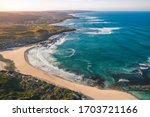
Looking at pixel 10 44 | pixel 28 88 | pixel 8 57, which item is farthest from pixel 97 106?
pixel 10 44

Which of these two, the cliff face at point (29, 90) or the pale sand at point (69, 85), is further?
the pale sand at point (69, 85)

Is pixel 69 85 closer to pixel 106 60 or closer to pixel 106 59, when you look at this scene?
pixel 106 60

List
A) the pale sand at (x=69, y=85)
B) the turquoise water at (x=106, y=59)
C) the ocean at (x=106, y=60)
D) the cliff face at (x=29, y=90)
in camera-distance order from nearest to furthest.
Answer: the cliff face at (x=29, y=90)
the pale sand at (x=69, y=85)
the ocean at (x=106, y=60)
the turquoise water at (x=106, y=59)

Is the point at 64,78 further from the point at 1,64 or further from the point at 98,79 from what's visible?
the point at 1,64

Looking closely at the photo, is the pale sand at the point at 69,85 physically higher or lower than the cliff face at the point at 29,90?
→ lower

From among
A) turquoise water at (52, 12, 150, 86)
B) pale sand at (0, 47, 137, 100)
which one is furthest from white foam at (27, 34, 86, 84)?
pale sand at (0, 47, 137, 100)

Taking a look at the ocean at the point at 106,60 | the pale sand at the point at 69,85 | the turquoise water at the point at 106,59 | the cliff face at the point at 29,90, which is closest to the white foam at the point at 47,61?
the ocean at the point at 106,60

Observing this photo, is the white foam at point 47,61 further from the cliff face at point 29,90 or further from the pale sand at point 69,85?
the cliff face at point 29,90

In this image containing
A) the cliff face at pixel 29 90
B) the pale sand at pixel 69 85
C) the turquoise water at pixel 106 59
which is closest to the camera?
the cliff face at pixel 29 90

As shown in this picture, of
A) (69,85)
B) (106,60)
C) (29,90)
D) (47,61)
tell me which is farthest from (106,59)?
(29,90)

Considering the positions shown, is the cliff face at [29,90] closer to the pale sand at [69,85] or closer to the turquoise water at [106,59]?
the pale sand at [69,85]
